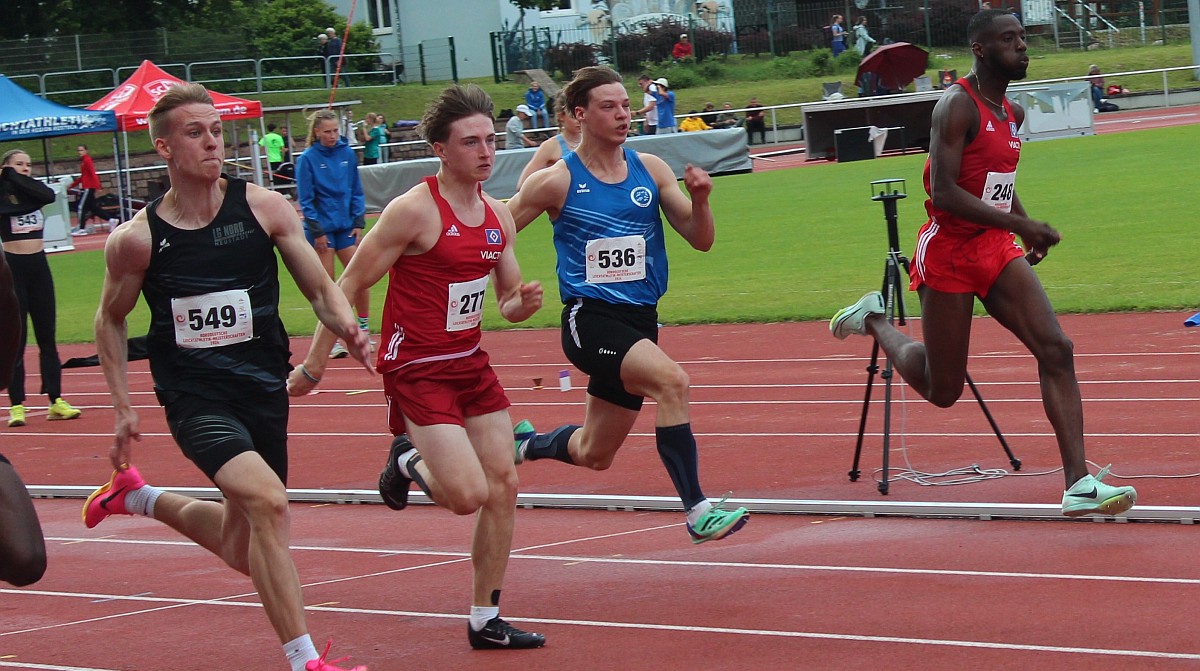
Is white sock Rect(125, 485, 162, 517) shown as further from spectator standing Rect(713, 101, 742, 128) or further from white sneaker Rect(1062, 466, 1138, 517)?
spectator standing Rect(713, 101, 742, 128)

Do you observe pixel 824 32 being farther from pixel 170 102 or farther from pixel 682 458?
pixel 170 102

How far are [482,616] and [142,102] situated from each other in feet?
82.5

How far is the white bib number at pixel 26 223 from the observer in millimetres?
11352

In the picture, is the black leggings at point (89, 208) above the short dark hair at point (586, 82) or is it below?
below

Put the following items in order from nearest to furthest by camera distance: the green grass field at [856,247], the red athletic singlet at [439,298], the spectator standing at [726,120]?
1. the red athletic singlet at [439,298]
2. the green grass field at [856,247]
3. the spectator standing at [726,120]

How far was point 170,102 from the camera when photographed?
5070 mm

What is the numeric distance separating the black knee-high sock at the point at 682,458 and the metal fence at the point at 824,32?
4520 centimetres

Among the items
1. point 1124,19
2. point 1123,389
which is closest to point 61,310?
point 1123,389

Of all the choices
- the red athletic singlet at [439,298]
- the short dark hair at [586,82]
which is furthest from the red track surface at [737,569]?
the short dark hair at [586,82]

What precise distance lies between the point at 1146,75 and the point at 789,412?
1454 inches

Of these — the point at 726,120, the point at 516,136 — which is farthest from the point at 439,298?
the point at 726,120

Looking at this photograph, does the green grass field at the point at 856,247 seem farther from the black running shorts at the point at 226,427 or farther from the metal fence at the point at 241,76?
the metal fence at the point at 241,76

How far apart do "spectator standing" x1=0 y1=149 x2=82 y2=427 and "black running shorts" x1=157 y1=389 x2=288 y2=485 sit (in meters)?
6.78

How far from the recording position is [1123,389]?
927 cm
